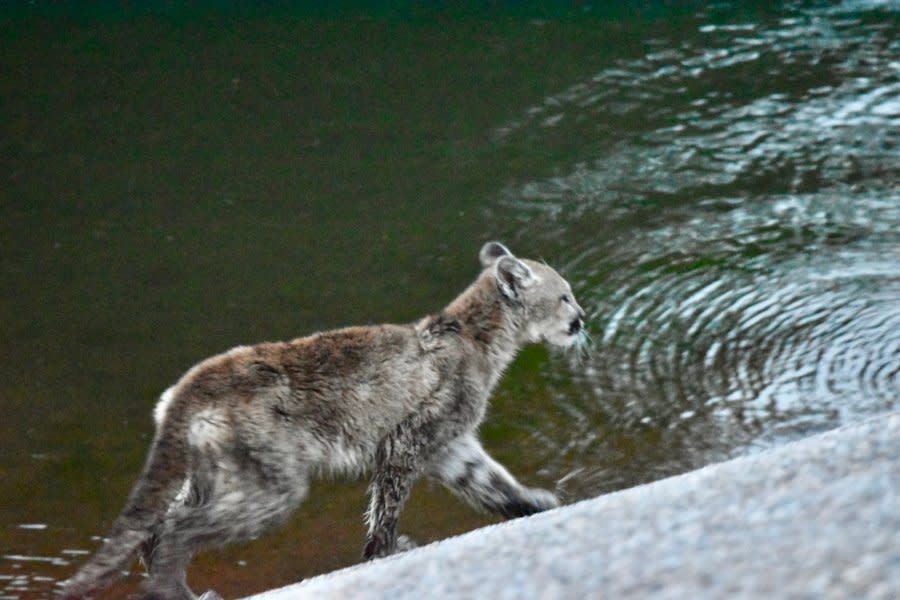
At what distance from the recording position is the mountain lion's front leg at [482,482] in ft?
22.9

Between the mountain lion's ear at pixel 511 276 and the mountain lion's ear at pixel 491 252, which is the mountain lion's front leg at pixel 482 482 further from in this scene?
the mountain lion's ear at pixel 491 252

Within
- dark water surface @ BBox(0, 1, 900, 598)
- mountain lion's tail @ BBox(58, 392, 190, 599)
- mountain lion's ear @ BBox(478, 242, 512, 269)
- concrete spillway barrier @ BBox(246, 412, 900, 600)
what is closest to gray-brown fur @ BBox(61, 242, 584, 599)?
mountain lion's tail @ BBox(58, 392, 190, 599)

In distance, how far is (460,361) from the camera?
7.26 m

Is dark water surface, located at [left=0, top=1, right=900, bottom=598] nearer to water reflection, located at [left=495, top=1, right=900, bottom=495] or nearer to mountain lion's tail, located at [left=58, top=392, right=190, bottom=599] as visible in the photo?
water reflection, located at [left=495, top=1, right=900, bottom=495]

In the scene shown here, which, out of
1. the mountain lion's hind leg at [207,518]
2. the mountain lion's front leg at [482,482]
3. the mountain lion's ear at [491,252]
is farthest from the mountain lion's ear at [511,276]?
the mountain lion's hind leg at [207,518]

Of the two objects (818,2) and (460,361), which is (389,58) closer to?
(818,2)

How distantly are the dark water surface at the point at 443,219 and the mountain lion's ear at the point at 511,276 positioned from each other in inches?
37.1

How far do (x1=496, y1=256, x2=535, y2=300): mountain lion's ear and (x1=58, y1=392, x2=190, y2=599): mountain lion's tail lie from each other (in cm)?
211

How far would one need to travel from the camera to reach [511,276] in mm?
7676

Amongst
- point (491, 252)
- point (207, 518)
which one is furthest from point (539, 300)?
point (207, 518)

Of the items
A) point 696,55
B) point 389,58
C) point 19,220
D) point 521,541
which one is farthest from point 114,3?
point 521,541

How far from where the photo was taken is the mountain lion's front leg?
6.98 m

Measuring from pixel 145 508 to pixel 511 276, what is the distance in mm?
2513

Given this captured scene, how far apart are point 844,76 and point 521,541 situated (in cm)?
875
